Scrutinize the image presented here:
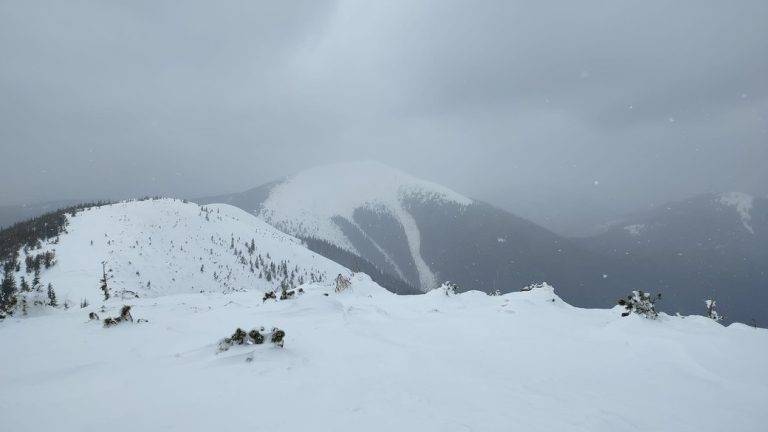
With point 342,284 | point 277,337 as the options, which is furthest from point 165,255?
point 277,337

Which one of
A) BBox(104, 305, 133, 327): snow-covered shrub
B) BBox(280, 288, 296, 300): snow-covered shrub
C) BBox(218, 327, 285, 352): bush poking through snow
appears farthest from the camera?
BBox(280, 288, 296, 300): snow-covered shrub

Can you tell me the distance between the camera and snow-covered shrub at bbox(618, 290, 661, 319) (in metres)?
13.2

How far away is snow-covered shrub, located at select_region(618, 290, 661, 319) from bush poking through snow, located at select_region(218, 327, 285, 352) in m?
12.6

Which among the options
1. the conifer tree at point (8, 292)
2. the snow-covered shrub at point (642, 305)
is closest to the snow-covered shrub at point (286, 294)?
the conifer tree at point (8, 292)

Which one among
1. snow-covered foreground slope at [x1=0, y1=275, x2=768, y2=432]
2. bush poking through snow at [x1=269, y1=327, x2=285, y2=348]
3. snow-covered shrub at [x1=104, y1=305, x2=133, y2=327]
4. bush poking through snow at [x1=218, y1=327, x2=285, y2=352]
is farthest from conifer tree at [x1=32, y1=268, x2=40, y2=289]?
bush poking through snow at [x1=269, y1=327, x2=285, y2=348]

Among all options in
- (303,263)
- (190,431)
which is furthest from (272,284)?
(190,431)

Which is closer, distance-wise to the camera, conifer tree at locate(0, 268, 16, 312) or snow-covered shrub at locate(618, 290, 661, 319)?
snow-covered shrub at locate(618, 290, 661, 319)

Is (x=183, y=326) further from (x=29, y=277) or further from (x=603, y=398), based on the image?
(x=29, y=277)

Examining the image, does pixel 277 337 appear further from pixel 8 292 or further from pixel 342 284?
pixel 8 292

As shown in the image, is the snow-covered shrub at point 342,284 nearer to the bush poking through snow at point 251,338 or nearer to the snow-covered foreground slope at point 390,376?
the snow-covered foreground slope at point 390,376

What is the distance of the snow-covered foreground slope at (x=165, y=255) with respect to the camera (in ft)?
187

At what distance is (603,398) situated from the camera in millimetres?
7086

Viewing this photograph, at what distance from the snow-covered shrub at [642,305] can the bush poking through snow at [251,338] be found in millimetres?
12610

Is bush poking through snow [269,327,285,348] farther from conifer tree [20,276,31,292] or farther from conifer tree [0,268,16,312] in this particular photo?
conifer tree [20,276,31,292]
